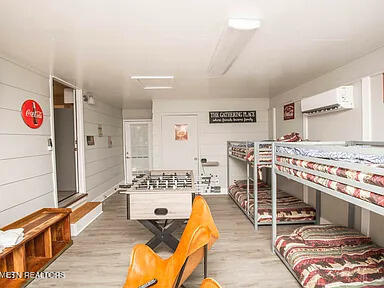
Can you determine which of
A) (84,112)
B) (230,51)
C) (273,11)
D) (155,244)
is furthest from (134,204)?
(84,112)

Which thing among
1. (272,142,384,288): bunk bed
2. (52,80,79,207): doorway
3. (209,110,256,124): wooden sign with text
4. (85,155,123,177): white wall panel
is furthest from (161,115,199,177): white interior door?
(272,142,384,288): bunk bed

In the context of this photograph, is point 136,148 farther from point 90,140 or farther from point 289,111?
point 289,111

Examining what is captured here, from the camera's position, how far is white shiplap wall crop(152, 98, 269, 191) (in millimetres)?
6188

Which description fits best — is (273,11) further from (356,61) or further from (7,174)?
(7,174)

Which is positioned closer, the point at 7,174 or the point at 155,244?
the point at 7,174

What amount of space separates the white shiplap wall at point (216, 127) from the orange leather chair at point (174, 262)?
4172 millimetres

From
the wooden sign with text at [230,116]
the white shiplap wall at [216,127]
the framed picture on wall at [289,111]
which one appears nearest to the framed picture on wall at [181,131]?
the white shiplap wall at [216,127]

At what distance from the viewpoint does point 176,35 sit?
2301 millimetres

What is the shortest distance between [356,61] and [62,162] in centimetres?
548

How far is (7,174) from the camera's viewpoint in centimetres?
276

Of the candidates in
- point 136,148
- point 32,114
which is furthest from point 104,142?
point 32,114

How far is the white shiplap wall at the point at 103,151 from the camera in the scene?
5.14 meters

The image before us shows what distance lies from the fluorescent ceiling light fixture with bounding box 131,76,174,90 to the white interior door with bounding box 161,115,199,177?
63.1 inches

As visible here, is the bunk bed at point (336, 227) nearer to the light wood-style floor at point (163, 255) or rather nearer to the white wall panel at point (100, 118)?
the light wood-style floor at point (163, 255)
